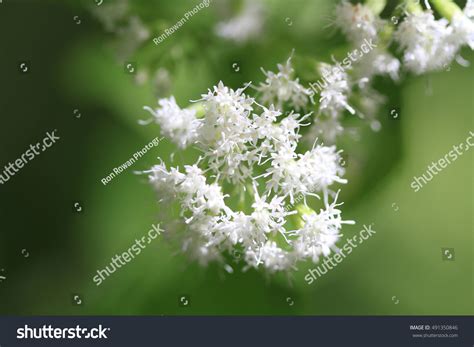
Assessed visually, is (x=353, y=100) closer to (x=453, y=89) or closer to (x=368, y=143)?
(x=368, y=143)

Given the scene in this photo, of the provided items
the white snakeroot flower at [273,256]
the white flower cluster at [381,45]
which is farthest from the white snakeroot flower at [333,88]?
the white snakeroot flower at [273,256]

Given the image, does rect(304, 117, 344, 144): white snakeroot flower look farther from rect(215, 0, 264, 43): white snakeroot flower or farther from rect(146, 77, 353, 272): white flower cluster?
rect(215, 0, 264, 43): white snakeroot flower

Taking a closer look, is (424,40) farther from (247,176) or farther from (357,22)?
(247,176)

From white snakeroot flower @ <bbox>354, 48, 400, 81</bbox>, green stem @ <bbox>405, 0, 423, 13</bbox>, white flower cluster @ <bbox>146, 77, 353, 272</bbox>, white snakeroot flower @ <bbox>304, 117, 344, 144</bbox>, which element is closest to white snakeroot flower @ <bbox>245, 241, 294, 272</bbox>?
white flower cluster @ <bbox>146, 77, 353, 272</bbox>

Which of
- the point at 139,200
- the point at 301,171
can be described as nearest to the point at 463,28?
the point at 301,171

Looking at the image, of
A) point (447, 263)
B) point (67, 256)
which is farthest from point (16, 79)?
point (447, 263)

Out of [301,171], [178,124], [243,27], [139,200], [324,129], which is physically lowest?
[301,171]
